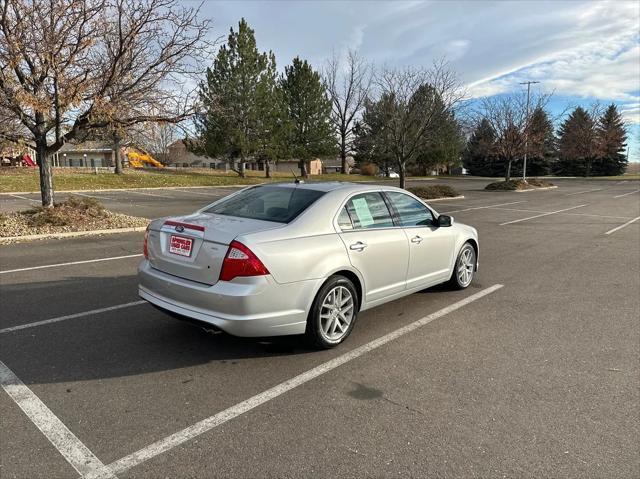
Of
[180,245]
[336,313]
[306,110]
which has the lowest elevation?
[336,313]

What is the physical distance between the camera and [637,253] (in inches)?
360

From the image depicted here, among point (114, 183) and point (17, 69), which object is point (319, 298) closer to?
point (17, 69)

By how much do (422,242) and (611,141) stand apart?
7384cm

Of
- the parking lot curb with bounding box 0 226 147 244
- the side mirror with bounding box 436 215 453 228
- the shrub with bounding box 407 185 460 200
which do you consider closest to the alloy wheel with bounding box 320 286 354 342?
the side mirror with bounding box 436 215 453 228

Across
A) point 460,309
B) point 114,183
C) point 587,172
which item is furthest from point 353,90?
point 460,309

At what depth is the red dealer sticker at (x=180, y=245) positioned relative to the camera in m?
3.82

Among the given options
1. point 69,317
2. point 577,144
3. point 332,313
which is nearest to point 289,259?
point 332,313

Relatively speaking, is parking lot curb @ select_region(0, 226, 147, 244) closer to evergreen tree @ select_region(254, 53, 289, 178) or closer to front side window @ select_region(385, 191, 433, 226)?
front side window @ select_region(385, 191, 433, 226)

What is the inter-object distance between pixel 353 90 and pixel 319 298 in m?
47.3

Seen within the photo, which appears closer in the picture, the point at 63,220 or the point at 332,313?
the point at 332,313

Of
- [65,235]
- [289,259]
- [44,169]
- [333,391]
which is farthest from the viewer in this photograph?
[44,169]

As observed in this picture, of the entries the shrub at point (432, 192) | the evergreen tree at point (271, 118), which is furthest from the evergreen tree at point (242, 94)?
the shrub at point (432, 192)

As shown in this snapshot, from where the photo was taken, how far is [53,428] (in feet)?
9.33

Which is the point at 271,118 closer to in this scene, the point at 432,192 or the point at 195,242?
the point at 432,192
